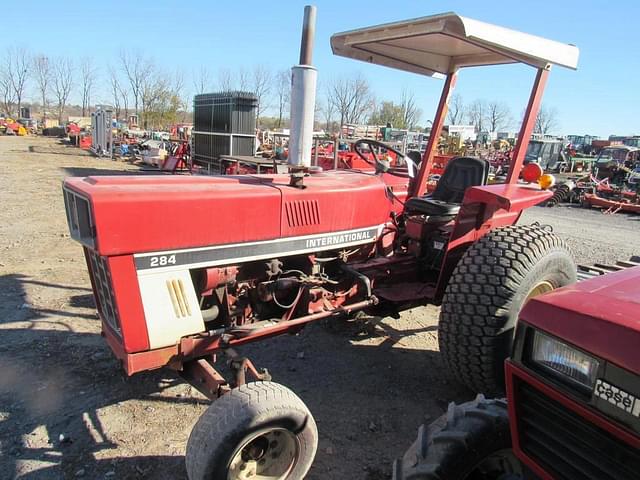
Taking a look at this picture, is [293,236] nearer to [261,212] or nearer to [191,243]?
[261,212]

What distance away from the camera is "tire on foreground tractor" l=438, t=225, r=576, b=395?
286cm

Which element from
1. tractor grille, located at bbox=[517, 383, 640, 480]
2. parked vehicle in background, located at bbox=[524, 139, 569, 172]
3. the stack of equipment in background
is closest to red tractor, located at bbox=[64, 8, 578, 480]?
tractor grille, located at bbox=[517, 383, 640, 480]

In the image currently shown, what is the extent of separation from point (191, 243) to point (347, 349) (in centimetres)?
185

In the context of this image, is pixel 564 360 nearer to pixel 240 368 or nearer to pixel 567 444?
pixel 567 444

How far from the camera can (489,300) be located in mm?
2863

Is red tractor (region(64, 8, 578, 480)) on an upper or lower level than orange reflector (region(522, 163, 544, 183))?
lower

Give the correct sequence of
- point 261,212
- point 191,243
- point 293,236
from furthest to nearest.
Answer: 1. point 293,236
2. point 261,212
3. point 191,243

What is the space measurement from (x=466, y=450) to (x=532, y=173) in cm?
246

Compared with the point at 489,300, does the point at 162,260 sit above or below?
above

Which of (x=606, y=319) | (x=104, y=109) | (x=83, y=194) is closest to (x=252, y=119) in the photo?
(x=104, y=109)

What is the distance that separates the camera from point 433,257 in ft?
12.1

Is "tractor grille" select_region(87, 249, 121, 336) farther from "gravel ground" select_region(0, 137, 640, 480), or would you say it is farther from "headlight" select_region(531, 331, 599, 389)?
"headlight" select_region(531, 331, 599, 389)

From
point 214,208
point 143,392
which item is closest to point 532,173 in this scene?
point 214,208

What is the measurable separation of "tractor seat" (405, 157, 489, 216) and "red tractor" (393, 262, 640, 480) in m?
1.96
